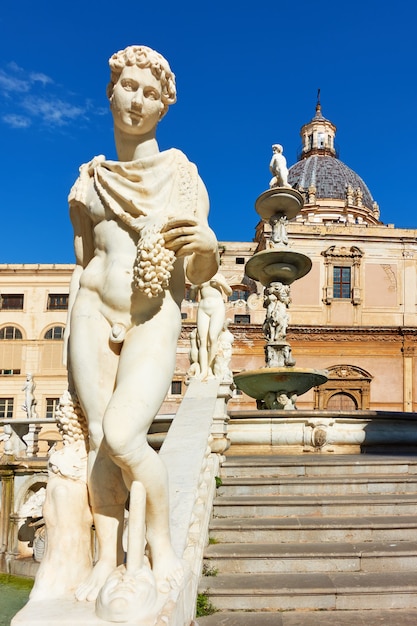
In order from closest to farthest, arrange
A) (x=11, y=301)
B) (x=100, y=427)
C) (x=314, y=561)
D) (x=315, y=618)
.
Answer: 1. (x=100, y=427)
2. (x=315, y=618)
3. (x=314, y=561)
4. (x=11, y=301)

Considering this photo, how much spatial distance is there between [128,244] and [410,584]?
299 cm

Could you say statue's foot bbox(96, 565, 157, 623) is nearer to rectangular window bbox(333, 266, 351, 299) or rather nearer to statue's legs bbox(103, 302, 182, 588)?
statue's legs bbox(103, 302, 182, 588)

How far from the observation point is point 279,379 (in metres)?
11.8

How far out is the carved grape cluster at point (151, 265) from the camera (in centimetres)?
263

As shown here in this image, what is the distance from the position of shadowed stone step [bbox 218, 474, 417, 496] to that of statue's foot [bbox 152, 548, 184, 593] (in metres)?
3.13

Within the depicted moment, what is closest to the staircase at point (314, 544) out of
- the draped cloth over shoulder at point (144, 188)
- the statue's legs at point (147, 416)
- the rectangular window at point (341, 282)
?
the statue's legs at point (147, 416)

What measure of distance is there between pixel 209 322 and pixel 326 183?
48.5 meters

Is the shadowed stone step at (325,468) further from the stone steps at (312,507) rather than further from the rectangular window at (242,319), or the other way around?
the rectangular window at (242,319)

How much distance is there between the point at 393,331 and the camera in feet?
115

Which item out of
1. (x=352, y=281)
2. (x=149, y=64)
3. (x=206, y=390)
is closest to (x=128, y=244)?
(x=149, y=64)

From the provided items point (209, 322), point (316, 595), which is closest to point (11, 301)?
point (209, 322)

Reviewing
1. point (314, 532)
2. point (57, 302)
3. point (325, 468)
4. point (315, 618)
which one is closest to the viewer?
point (315, 618)

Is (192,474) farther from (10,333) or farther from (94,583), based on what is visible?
(10,333)

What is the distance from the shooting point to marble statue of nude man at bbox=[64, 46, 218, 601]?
8.33 feet
